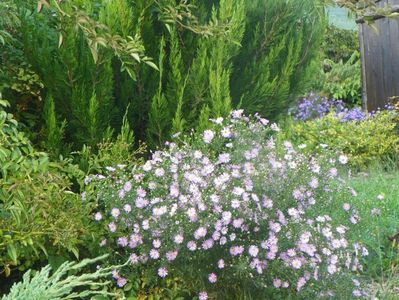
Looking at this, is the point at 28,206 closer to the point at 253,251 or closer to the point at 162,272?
the point at 162,272

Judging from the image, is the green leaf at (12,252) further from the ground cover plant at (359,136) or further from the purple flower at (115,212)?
the ground cover plant at (359,136)

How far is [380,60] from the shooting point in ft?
34.9

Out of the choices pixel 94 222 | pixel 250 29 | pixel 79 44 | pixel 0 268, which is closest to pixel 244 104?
pixel 250 29

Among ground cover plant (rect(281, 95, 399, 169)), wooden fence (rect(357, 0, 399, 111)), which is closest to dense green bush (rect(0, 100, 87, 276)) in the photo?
ground cover plant (rect(281, 95, 399, 169))

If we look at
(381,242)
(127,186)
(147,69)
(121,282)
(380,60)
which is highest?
(147,69)

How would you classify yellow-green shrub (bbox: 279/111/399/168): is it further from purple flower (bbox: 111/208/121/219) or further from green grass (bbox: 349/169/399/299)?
purple flower (bbox: 111/208/121/219)

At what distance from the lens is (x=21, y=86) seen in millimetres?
4395

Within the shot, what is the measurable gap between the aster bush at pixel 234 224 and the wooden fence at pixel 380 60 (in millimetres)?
6874

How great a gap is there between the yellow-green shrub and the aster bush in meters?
5.16

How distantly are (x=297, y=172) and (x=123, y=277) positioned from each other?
3.85 feet

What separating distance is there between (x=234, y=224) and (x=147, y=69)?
5.39 ft

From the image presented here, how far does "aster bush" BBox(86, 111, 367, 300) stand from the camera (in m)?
3.38

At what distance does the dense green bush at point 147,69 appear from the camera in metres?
4.22

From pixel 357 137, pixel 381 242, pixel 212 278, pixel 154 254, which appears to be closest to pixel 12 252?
pixel 154 254
